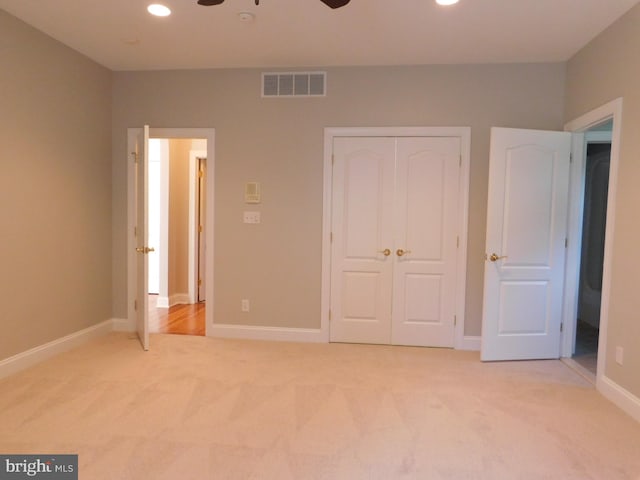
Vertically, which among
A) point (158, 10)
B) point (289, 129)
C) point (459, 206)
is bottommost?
point (459, 206)

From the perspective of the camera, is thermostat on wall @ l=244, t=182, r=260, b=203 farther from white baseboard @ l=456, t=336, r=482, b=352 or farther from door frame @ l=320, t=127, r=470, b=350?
white baseboard @ l=456, t=336, r=482, b=352

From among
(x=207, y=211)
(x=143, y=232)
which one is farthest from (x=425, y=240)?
(x=143, y=232)

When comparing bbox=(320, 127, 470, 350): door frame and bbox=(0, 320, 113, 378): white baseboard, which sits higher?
bbox=(320, 127, 470, 350): door frame

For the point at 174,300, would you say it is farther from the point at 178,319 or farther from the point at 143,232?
the point at 143,232

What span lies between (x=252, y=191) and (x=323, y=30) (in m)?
1.65

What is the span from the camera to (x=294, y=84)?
3984 millimetres

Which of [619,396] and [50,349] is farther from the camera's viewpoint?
[50,349]

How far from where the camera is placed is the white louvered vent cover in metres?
3.95

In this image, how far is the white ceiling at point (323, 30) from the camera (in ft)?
9.29

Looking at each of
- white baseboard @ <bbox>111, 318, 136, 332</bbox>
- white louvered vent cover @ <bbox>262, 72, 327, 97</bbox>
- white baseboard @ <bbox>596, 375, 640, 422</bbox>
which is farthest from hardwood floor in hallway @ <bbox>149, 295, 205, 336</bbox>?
white baseboard @ <bbox>596, 375, 640, 422</bbox>

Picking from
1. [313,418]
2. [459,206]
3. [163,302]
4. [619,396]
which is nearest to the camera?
[313,418]

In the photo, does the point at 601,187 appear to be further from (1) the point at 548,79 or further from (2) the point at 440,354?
(2) the point at 440,354

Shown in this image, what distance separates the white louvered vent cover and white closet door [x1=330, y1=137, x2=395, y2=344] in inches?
21.9

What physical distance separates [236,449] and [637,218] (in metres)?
2.93
